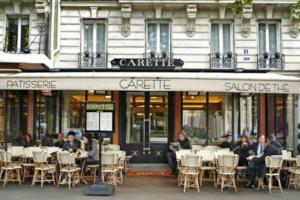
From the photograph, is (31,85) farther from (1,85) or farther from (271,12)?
(271,12)

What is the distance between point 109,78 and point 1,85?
2897 millimetres

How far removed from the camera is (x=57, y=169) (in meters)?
13.2

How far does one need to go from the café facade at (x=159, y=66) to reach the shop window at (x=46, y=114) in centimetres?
4

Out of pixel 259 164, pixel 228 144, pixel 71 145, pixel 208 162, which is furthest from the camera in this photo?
pixel 228 144

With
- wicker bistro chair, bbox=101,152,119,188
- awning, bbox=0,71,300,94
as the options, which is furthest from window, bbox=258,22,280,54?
wicker bistro chair, bbox=101,152,119,188

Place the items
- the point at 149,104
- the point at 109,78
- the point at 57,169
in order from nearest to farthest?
the point at 109,78 → the point at 57,169 → the point at 149,104

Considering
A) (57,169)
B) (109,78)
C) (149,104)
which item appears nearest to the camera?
(109,78)

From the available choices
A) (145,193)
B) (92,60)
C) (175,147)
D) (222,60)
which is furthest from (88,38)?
(145,193)

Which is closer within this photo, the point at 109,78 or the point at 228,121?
the point at 109,78

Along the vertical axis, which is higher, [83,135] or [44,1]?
[44,1]

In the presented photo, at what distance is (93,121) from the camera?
463 inches

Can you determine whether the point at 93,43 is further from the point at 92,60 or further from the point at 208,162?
the point at 208,162

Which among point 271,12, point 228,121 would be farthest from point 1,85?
point 271,12

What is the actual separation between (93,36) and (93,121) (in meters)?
7.12
